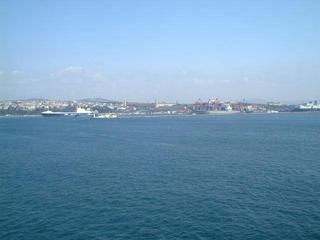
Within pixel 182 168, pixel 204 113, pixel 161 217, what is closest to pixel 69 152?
pixel 182 168

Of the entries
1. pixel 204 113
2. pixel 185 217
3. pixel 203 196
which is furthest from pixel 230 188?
pixel 204 113

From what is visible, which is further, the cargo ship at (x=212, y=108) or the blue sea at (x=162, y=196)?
the cargo ship at (x=212, y=108)

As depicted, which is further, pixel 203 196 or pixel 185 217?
pixel 203 196

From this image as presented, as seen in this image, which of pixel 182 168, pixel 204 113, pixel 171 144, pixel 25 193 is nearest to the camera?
pixel 25 193

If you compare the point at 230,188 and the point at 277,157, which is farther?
the point at 277,157

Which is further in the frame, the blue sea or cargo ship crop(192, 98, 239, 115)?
cargo ship crop(192, 98, 239, 115)

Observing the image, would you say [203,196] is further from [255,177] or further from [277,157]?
[277,157]

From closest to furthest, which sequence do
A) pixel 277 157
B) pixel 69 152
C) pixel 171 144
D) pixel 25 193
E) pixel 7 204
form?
1. pixel 7 204
2. pixel 25 193
3. pixel 277 157
4. pixel 69 152
5. pixel 171 144

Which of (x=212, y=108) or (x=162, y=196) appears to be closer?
(x=162, y=196)

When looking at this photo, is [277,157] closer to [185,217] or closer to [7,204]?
[185,217]
